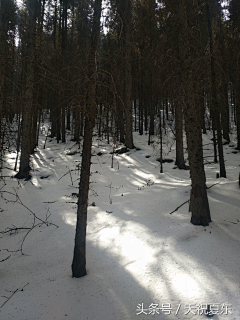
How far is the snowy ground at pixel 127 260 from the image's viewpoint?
12.4ft

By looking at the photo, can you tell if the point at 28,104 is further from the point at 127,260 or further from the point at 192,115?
the point at 127,260

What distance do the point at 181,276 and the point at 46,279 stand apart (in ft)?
8.83

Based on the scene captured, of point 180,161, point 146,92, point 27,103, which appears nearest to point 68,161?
point 27,103

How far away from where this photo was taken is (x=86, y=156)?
4453 mm

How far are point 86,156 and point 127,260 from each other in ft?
8.24

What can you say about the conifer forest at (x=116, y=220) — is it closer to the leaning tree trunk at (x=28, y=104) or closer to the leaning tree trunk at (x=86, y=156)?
the leaning tree trunk at (x=86, y=156)

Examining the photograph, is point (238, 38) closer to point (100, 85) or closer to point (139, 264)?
point (100, 85)

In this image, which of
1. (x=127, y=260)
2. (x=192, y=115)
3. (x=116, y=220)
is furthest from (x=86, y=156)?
(x=116, y=220)

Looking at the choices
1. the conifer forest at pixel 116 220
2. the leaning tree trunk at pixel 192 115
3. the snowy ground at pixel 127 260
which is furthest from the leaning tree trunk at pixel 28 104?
the leaning tree trunk at pixel 192 115

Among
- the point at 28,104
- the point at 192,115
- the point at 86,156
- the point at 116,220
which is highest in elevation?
the point at 28,104

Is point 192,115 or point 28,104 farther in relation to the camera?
point 28,104

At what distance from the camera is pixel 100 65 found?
4.32 m

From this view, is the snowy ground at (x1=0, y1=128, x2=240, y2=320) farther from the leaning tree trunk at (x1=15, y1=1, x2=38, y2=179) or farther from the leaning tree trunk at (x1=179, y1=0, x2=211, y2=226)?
the leaning tree trunk at (x1=15, y1=1, x2=38, y2=179)

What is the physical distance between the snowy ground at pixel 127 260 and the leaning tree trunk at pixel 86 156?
32 cm
